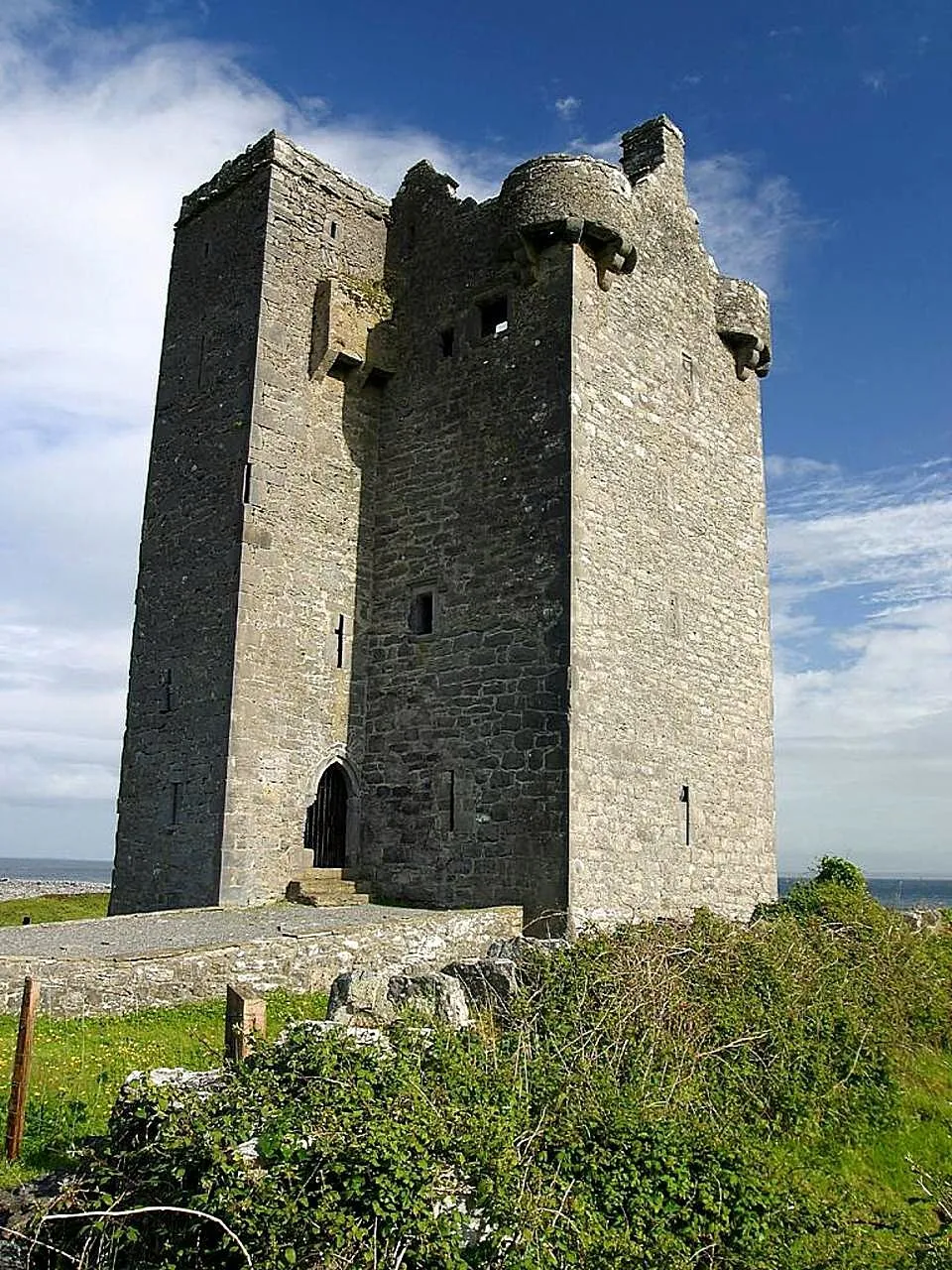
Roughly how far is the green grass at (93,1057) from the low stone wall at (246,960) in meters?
0.16

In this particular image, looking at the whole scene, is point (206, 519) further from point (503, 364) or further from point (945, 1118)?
point (945, 1118)

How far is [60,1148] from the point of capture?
627cm

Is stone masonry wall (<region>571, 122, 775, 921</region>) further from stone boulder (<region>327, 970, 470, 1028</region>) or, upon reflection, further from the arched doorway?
stone boulder (<region>327, 970, 470, 1028</region>)

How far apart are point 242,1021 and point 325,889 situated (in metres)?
8.36

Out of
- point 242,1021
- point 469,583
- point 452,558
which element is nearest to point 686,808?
point 469,583

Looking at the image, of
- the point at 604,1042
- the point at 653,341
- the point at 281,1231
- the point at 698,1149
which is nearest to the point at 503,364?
the point at 653,341

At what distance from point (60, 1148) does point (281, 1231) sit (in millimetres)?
2168

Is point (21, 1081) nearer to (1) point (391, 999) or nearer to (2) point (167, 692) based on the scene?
(1) point (391, 999)

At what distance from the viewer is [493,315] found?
53.3 ft

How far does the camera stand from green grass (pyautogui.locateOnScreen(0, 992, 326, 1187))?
6.45 m

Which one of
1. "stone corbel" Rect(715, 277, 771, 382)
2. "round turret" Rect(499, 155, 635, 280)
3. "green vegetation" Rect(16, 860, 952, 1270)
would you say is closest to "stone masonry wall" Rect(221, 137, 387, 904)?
"round turret" Rect(499, 155, 635, 280)

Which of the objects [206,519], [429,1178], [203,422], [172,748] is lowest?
[429,1178]

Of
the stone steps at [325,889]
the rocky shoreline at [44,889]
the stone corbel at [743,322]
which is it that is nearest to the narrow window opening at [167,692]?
the stone steps at [325,889]

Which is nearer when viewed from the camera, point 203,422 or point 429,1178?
point 429,1178
